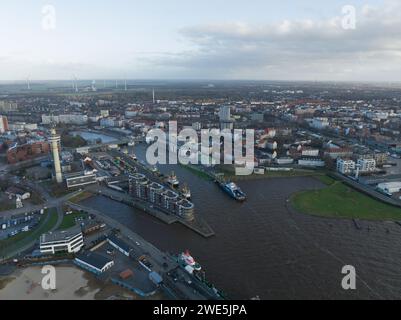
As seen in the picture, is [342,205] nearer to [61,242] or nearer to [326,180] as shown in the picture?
[326,180]

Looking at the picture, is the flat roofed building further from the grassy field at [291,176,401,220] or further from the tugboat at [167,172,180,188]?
the grassy field at [291,176,401,220]

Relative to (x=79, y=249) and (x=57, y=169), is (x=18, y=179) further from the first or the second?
(x=79, y=249)

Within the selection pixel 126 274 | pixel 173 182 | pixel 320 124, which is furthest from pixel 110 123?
pixel 126 274

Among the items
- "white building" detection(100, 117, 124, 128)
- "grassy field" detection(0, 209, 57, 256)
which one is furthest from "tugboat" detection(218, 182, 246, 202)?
"white building" detection(100, 117, 124, 128)

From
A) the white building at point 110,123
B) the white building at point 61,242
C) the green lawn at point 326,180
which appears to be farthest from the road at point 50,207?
the white building at point 110,123

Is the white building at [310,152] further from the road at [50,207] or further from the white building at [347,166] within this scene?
the road at [50,207]

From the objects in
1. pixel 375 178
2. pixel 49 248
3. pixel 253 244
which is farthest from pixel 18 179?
pixel 375 178
